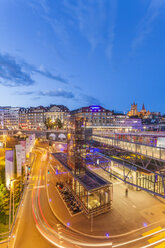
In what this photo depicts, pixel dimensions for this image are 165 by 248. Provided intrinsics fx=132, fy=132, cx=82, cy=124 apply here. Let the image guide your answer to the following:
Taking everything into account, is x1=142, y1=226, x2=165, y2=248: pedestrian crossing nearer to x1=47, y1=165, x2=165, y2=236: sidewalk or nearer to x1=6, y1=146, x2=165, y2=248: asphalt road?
x1=6, y1=146, x2=165, y2=248: asphalt road

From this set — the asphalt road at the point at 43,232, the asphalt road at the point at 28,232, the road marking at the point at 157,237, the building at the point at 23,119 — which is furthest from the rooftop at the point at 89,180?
the building at the point at 23,119

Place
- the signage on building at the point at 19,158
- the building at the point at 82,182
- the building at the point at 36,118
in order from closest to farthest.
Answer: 1. the building at the point at 82,182
2. the signage on building at the point at 19,158
3. the building at the point at 36,118

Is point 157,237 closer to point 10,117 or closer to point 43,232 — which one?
point 43,232

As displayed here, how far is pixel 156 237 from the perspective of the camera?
1273cm

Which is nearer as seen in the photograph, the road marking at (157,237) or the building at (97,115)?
the road marking at (157,237)

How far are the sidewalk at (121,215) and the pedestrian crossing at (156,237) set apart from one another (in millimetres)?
931

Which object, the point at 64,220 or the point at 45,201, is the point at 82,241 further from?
the point at 45,201

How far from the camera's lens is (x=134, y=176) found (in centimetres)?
2148

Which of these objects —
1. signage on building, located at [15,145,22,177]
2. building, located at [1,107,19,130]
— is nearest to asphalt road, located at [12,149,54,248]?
signage on building, located at [15,145,22,177]

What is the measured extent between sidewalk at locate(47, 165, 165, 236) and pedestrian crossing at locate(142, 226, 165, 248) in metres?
0.93

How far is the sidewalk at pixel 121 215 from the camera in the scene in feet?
45.4

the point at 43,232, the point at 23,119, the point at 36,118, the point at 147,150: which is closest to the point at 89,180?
the point at 43,232

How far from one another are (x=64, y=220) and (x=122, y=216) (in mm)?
6783

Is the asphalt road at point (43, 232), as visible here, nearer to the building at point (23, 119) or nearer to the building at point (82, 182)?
the building at point (82, 182)
